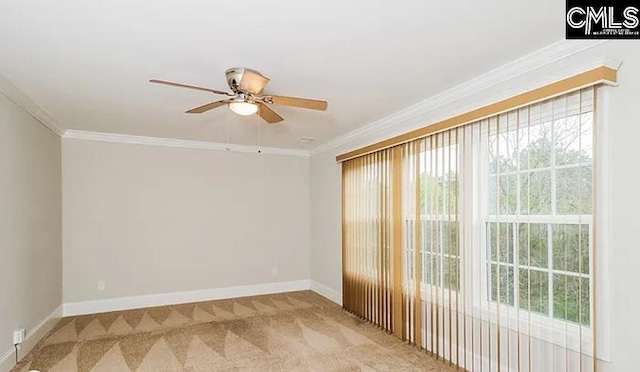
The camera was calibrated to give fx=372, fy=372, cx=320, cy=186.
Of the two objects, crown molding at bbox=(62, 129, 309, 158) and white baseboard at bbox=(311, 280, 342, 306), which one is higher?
crown molding at bbox=(62, 129, 309, 158)

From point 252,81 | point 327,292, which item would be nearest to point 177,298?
point 327,292

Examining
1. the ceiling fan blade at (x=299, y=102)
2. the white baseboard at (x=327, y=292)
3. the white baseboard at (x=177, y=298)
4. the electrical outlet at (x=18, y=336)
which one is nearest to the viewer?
the ceiling fan blade at (x=299, y=102)

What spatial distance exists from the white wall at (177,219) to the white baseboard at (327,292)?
308mm

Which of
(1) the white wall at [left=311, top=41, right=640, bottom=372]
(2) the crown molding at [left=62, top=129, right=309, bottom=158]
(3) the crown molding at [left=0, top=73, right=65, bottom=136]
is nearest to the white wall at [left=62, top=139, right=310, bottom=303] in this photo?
(2) the crown molding at [left=62, top=129, right=309, bottom=158]

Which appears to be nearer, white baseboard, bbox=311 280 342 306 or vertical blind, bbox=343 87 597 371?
vertical blind, bbox=343 87 597 371

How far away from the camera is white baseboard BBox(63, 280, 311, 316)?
4.82 meters

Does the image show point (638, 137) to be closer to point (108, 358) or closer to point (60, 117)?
point (108, 358)

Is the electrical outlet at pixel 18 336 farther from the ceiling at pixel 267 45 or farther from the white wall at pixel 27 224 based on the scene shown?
the ceiling at pixel 267 45

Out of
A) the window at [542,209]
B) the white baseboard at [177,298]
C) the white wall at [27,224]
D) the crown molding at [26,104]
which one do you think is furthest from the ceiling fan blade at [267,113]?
the white baseboard at [177,298]

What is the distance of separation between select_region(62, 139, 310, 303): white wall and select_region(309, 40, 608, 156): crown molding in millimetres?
1857

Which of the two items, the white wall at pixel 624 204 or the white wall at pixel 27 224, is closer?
Answer: the white wall at pixel 624 204

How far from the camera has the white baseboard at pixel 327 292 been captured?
5.26 m

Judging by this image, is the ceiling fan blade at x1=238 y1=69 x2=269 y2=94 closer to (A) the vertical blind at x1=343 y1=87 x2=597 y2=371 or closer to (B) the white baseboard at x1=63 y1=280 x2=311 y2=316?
(A) the vertical blind at x1=343 y1=87 x2=597 y2=371

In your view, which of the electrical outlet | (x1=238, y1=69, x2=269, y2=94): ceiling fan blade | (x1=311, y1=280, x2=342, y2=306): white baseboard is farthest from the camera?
(x1=311, y1=280, x2=342, y2=306): white baseboard
